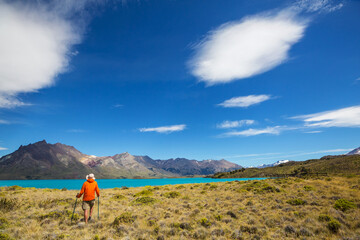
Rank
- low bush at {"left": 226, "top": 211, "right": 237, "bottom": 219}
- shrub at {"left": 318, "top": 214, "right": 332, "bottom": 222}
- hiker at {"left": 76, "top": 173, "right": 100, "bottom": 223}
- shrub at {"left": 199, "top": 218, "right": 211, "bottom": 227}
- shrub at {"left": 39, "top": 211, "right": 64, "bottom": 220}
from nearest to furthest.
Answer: shrub at {"left": 199, "top": 218, "right": 211, "bottom": 227} → shrub at {"left": 318, "top": 214, "right": 332, "bottom": 222} → hiker at {"left": 76, "top": 173, "right": 100, "bottom": 223} → shrub at {"left": 39, "top": 211, "right": 64, "bottom": 220} → low bush at {"left": 226, "top": 211, "right": 237, "bottom": 219}

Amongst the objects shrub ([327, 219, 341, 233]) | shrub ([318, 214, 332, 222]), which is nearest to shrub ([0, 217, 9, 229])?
shrub ([327, 219, 341, 233])

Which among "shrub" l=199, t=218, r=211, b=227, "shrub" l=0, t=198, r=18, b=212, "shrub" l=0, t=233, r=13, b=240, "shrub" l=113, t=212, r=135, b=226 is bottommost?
"shrub" l=199, t=218, r=211, b=227

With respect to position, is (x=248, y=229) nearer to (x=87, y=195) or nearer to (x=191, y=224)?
(x=191, y=224)

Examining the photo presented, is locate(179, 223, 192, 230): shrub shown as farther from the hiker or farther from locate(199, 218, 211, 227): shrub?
the hiker

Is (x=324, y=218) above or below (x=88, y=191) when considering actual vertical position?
below

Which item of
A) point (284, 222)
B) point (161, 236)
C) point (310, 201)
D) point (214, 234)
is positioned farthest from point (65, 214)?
point (310, 201)

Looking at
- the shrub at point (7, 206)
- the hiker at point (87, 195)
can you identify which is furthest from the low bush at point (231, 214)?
the shrub at point (7, 206)

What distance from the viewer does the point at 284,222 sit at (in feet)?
38.5

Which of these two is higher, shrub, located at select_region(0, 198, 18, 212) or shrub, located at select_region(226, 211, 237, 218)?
shrub, located at select_region(0, 198, 18, 212)

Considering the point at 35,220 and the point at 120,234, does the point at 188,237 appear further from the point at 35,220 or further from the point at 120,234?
the point at 35,220

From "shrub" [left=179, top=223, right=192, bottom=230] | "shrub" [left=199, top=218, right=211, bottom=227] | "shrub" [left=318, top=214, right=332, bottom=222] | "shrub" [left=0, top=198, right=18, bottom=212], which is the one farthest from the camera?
"shrub" [left=0, top=198, right=18, bottom=212]

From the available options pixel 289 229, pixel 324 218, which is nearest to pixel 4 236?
pixel 289 229

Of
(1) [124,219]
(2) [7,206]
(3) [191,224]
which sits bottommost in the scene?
(3) [191,224]

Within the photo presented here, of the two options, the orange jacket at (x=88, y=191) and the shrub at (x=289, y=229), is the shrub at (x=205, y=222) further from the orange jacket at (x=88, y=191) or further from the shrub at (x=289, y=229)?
the orange jacket at (x=88, y=191)
